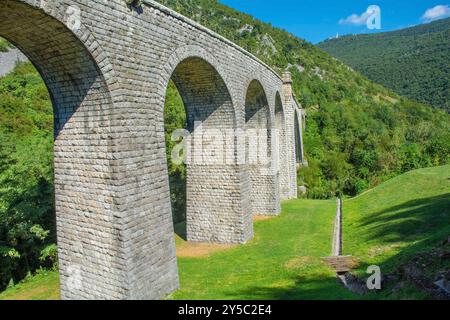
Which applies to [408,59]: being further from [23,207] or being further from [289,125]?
[23,207]

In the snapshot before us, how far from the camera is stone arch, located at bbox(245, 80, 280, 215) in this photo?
16906mm

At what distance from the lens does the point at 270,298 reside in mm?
7930

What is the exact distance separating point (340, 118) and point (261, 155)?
27.8 meters

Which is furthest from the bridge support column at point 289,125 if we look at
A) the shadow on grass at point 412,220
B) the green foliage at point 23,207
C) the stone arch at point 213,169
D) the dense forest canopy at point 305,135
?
the green foliage at point 23,207

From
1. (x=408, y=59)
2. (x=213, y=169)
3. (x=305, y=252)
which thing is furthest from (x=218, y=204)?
(x=408, y=59)

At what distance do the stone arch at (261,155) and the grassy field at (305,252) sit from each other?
102 centimetres

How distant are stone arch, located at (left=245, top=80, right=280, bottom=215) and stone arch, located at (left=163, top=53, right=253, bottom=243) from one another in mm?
4016

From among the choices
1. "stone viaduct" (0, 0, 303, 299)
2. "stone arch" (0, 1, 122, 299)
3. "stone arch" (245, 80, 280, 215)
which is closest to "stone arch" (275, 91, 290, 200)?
"stone arch" (245, 80, 280, 215)

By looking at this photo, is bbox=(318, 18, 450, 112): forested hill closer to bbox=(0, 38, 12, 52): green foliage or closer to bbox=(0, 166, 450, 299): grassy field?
bbox=(0, 166, 450, 299): grassy field

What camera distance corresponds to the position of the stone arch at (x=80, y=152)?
6.79m

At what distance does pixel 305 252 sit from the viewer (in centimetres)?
1156

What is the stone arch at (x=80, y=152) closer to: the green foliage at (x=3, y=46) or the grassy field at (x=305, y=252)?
the grassy field at (x=305, y=252)

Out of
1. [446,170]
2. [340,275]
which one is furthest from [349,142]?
[340,275]
